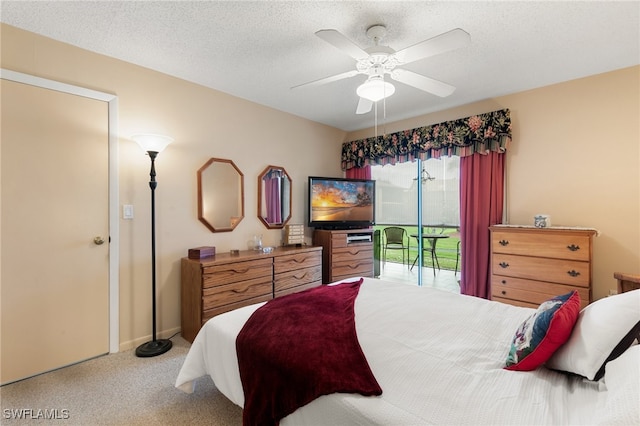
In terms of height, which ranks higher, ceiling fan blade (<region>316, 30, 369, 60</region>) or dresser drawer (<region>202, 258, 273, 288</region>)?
ceiling fan blade (<region>316, 30, 369, 60</region>)

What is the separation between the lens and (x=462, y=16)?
1905 millimetres

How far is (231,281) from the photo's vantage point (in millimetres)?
2754

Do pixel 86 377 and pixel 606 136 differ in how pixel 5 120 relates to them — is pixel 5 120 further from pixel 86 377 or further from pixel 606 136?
pixel 606 136

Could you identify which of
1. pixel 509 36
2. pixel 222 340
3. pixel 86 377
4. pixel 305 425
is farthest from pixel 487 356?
pixel 86 377

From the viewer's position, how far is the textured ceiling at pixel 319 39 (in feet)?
6.03

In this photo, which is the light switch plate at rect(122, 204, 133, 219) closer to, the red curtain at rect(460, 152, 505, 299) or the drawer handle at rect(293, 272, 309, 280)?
the drawer handle at rect(293, 272, 309, 280)

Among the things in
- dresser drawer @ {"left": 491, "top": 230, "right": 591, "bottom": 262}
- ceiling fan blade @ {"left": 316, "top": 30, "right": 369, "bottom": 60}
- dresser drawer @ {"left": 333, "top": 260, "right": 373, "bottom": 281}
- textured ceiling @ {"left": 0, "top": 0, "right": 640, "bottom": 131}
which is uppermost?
textured ceiling @ {"left": 0, "top": 0, "right": 640, "bottom": 131}

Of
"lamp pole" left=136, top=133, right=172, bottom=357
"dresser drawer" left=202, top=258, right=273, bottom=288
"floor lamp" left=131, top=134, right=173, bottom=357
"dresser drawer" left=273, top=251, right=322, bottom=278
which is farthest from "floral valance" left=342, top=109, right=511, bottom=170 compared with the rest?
"lamp pole" left=136, top=133, right=172, bottom=357

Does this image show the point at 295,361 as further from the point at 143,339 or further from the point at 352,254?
the point at 352,254

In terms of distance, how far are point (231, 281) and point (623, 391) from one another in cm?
261

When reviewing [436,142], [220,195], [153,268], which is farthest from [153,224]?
[436,142]

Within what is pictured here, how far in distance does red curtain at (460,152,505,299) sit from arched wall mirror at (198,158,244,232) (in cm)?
275

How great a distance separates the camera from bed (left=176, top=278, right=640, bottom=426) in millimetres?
876

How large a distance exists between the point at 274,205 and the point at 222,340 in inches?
91.7
